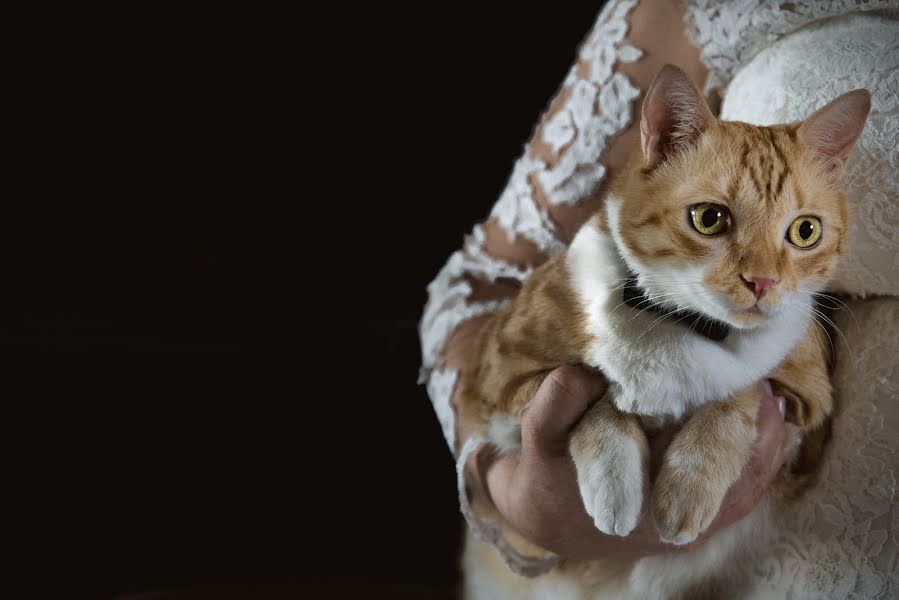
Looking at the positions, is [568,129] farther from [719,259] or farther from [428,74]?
[428,74]

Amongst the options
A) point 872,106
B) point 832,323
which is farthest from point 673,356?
point 872,106

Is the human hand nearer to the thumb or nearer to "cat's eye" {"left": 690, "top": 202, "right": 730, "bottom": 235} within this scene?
the thumb

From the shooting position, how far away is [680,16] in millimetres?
823

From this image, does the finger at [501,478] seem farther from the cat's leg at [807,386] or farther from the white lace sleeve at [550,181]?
the cat's leg at [807,386]

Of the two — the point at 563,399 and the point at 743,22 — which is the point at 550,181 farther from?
the point at 563,399

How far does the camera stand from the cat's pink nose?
1.66 ft

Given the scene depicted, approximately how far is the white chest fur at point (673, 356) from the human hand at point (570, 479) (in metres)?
0.03

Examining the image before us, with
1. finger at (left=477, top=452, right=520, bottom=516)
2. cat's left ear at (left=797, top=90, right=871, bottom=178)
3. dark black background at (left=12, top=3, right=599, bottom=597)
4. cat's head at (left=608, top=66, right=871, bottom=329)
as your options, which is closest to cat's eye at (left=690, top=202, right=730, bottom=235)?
cat's head at (left=608, top=66, right=871, bottom=329)

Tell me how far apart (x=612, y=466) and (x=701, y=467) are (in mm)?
62

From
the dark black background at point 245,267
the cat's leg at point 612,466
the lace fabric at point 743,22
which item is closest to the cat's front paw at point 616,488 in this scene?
the cat's leg at point 612,466

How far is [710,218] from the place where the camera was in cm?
53

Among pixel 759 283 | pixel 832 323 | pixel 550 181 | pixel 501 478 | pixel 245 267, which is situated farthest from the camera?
pixel 245 267

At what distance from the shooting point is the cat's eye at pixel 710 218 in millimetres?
528

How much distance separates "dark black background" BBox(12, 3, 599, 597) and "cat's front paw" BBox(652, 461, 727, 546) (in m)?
0.64
